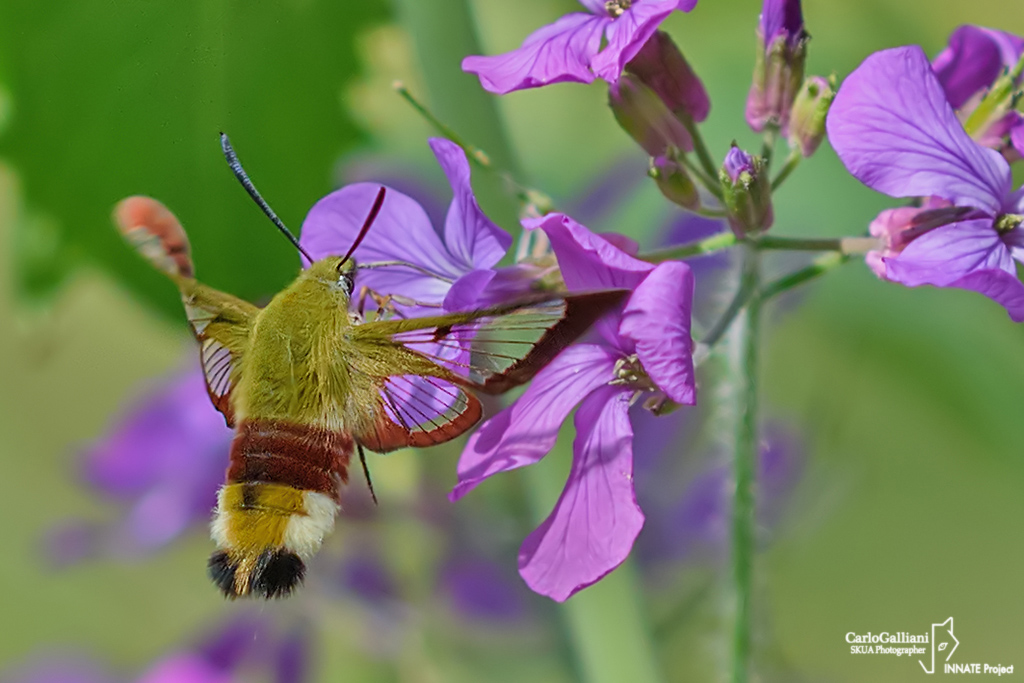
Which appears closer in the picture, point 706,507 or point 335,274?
point 335,274

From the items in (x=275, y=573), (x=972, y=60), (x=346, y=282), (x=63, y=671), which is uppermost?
(x=972, y=60)

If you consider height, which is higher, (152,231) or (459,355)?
(152,231)

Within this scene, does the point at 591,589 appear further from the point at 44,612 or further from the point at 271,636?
the point at 44,612

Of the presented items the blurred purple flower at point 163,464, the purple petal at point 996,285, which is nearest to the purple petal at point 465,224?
the purple petal at point 996,285

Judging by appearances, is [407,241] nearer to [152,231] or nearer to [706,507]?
[152,231]

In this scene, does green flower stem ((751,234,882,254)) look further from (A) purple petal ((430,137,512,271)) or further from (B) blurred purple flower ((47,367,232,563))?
(B) blurred purple flower ((47,367,232,563))

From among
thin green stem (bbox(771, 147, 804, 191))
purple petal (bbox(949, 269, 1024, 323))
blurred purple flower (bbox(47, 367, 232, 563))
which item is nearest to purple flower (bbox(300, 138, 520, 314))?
thin green stem (bbox(771, 147, 804, 191))

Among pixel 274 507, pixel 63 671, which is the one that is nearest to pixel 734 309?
pixel 274 507
